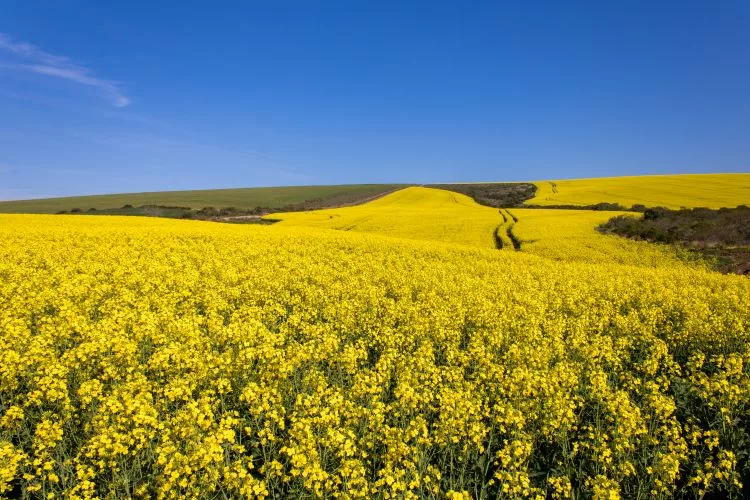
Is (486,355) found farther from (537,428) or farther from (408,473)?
(408,473)

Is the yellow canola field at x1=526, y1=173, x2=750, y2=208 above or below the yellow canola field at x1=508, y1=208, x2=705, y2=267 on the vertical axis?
above

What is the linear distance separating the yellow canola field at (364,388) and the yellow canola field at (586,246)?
33.2 ft

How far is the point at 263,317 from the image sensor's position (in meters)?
12.5

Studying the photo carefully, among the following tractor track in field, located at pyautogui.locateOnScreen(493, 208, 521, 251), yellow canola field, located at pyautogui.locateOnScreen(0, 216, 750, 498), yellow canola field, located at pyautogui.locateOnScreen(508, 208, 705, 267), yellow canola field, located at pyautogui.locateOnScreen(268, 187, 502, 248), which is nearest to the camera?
yellow canola field, located at pyautogui.locateOnScreen(0, 216, 750, 498)

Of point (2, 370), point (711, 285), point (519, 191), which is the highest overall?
point (519, 191)

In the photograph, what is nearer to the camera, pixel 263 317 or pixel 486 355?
pixel 486 355

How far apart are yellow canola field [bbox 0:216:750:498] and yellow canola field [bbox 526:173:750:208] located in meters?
49.9

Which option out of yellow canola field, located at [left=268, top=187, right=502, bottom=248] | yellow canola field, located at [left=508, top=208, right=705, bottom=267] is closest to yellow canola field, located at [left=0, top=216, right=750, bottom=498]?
yellow canola field, located at [left=508, top=208, right=705, bottom=267]

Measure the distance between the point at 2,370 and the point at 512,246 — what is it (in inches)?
1296

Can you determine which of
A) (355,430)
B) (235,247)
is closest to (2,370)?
(355,430)

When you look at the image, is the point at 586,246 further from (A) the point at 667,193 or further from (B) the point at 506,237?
(A) the point at 667,193

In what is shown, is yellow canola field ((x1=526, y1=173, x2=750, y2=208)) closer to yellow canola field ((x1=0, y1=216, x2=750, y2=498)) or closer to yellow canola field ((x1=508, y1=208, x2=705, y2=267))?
yellow canola field ((x1=508, y1=208, x2=705, y2=267))

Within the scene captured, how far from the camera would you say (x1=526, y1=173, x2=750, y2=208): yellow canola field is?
5975 cm

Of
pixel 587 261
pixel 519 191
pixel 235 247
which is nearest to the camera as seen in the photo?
pixel 235 247
